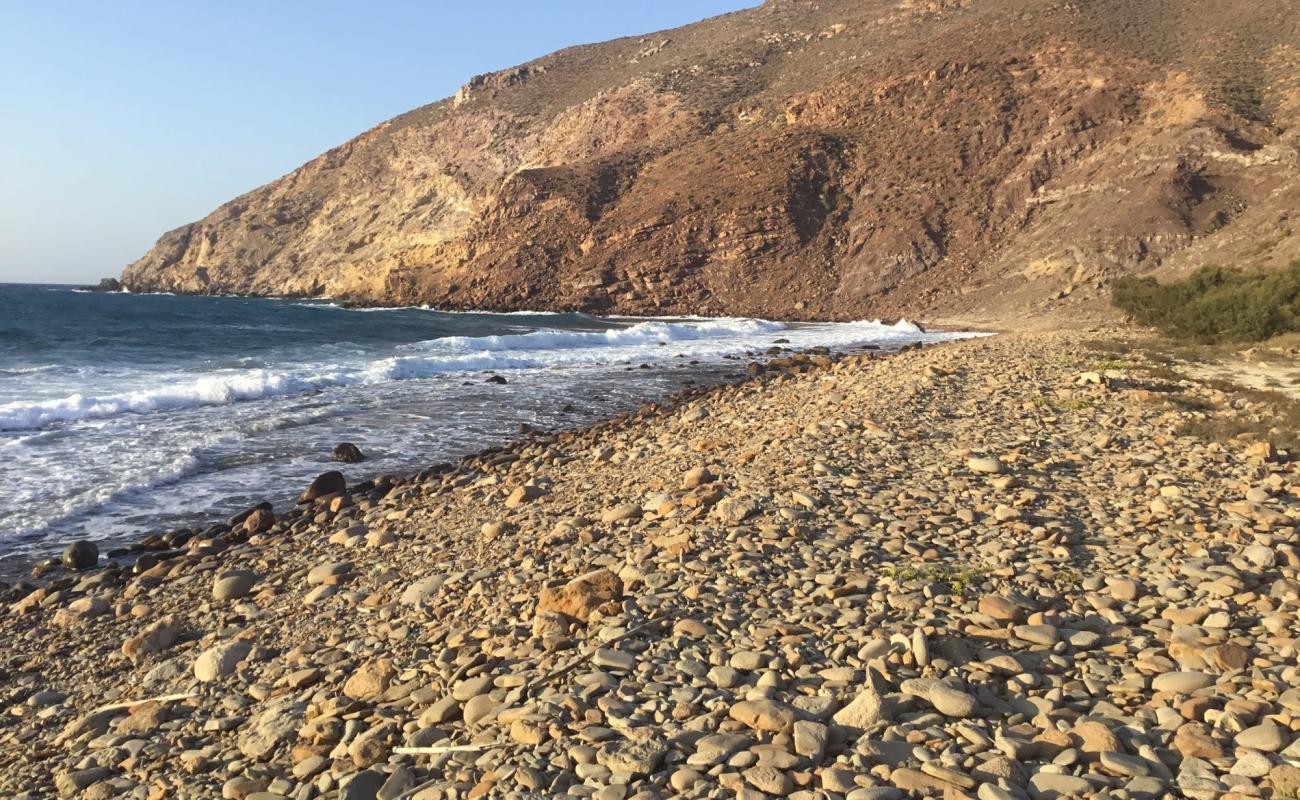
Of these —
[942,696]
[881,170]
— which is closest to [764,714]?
[942,696]

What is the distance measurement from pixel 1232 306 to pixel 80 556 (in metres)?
21.7

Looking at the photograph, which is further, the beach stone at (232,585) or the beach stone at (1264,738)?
the beach stone at (232,585)

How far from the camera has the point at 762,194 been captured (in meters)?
50.2

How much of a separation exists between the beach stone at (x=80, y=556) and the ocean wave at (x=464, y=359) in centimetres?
850

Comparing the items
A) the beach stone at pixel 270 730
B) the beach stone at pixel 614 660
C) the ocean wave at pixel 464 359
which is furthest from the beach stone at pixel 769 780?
the ocean wave at pixel 464 359

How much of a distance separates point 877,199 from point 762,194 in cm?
701

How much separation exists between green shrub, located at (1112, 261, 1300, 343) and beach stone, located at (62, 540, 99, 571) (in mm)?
21271

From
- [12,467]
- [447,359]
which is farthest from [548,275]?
[12,467]

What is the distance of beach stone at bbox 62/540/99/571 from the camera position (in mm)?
7266

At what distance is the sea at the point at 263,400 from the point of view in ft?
31.2

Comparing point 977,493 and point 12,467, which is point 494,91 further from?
point 977,493

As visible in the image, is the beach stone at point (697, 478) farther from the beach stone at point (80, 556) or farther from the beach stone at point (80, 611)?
the beach stone at point (80, 556)

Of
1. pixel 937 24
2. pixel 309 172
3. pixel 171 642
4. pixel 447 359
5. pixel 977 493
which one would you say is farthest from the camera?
pixel 309 172

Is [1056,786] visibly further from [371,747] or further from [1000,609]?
[371,747]
